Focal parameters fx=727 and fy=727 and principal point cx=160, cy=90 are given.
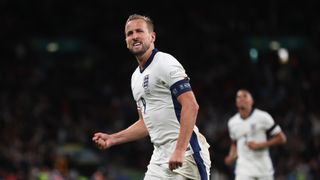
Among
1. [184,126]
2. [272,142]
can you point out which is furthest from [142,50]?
[272,142]

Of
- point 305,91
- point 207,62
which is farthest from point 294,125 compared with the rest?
point 207,62

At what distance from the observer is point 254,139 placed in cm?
1005

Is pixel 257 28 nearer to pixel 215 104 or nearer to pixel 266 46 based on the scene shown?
pixel 266 46

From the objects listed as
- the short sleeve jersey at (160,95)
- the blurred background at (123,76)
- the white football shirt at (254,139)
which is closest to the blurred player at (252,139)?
the white football shirt at (254,139)

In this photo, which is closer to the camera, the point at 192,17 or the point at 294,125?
the point at 294,125

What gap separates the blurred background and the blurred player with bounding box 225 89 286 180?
3.58 meters

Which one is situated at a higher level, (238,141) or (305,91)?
(305,91)

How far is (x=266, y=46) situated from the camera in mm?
21156

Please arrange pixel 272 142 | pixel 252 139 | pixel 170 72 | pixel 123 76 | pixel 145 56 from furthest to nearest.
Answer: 1. pixel 123 76
2. pixel 252 139
3. pixel 272 142
4. pixel 145 56
5. pixel 170 72

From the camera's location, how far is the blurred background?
633 inches

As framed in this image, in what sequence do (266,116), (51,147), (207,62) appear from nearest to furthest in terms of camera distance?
(266,116)
(51,147)
(207,62)

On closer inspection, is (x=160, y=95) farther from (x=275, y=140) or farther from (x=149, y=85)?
(x=275, y=140)

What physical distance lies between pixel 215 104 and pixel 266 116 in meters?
8.41

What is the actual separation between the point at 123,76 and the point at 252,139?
36.2 feet
